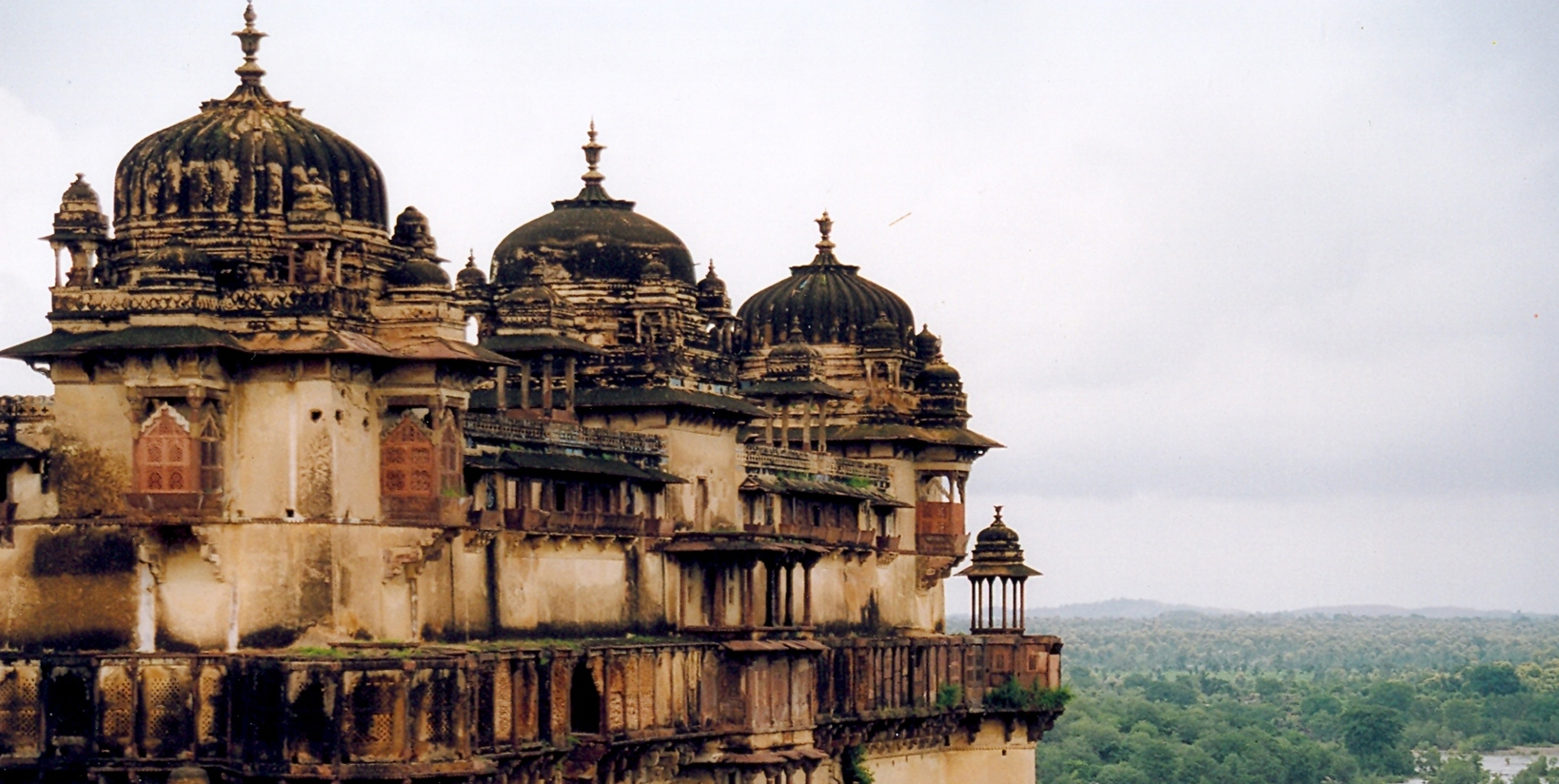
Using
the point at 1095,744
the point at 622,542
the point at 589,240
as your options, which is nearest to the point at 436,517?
the point at 622,542

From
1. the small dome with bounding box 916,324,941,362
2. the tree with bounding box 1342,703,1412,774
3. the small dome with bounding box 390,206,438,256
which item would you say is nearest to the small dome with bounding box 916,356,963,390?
the small dome with bounding box 916,324,941,362

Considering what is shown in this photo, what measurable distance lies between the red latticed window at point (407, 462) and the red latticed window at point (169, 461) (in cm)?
331

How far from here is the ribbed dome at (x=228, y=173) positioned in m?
49.0

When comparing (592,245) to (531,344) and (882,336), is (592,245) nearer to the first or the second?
(531,344)

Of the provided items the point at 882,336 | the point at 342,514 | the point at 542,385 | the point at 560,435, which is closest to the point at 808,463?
the point at 882,336

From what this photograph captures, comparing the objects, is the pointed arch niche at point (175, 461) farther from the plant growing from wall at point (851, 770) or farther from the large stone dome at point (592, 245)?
the plant growing from wall at point (851, 770)

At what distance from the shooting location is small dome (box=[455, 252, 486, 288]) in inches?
2406

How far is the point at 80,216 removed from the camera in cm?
4891

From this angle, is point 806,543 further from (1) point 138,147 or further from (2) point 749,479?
(1) point 138,147

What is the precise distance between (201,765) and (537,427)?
10.2 m

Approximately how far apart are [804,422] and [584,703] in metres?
16.7

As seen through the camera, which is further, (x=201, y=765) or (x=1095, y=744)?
(x=1095, y=744)

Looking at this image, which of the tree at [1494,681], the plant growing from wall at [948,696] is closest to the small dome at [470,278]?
the plant growing from wall at [948,696]

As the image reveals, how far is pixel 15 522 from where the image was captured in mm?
48562
